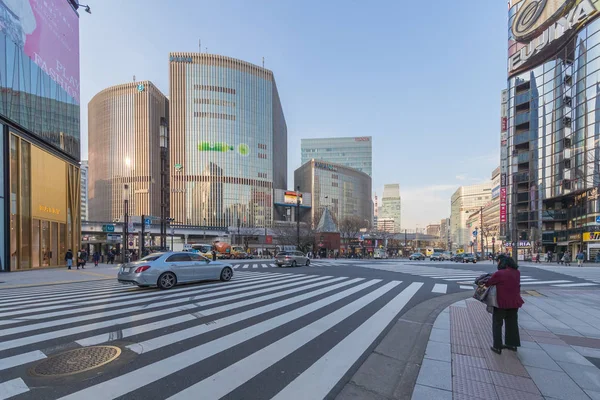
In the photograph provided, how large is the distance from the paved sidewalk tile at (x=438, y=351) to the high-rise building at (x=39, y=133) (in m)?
31.6

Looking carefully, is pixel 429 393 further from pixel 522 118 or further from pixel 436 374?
pixel 522 118

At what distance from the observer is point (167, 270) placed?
12141 millimetres

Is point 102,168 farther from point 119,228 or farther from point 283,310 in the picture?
point 283,310

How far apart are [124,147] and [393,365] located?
4642 inches

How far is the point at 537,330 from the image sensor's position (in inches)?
258

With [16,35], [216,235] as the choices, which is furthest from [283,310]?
[216,235]

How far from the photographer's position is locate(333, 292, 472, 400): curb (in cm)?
386

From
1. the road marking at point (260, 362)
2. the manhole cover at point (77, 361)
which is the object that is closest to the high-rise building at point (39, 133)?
the manhole cover at point (77, 361)

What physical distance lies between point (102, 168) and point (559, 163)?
121 m

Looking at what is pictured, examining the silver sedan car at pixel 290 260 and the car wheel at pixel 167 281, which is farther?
the silver sedan car at pixel 290 260

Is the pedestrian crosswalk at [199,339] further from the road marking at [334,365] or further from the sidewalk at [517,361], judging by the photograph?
the sidewalk at [517,361]

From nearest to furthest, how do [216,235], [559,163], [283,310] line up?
1. [283,310]
2. [559,163]
3. [216,235]

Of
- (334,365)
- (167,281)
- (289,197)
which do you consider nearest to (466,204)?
(289,197)

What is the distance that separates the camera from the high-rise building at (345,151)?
16812 centimetres
